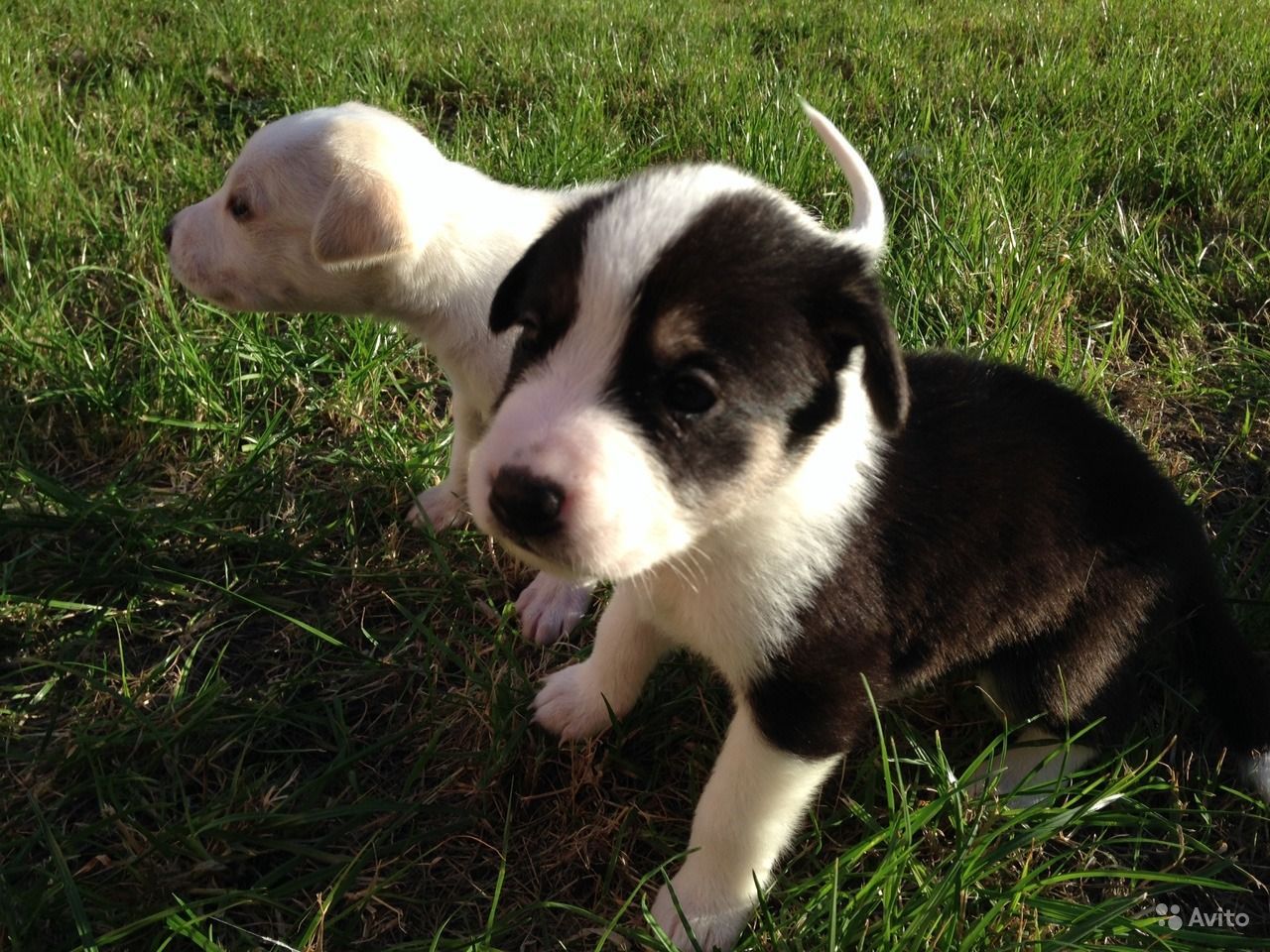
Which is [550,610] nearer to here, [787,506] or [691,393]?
[787,506]

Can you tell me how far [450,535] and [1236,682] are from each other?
2303mm

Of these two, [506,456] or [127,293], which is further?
[127,293]

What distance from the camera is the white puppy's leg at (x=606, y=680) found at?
2590 mm

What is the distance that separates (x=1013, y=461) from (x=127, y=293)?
11.4ft

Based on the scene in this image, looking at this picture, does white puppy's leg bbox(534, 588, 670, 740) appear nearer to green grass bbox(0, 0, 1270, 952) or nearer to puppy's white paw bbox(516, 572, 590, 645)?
green grass bbox(0, 0, 1270, 952)

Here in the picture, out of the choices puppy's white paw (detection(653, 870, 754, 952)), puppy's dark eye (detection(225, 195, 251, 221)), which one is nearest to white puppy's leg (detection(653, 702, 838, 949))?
puppy's white paw (detection(653, 870, 754, 952))

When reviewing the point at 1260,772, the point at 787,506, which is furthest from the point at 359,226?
the point at 1260,772

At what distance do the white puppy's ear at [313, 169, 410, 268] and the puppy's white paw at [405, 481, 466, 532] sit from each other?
2.68ft

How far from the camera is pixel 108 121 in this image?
5.10 meters

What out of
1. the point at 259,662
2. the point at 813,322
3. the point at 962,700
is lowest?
the point at 259,662

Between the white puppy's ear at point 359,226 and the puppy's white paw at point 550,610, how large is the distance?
1.09m

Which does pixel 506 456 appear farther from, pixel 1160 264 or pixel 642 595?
pixel 1160 264

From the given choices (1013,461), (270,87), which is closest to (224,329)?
(270,87)

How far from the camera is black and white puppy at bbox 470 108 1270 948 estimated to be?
1833 millimetres
